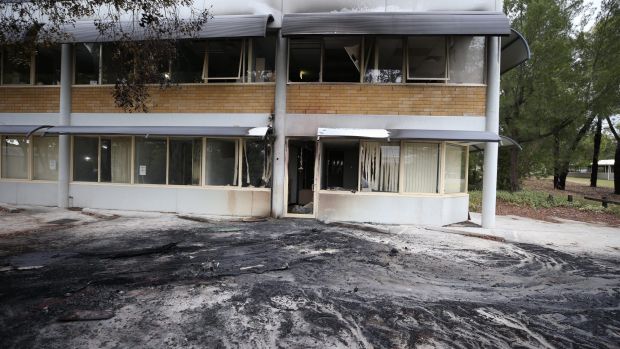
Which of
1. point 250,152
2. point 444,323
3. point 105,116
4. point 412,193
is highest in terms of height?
point 105,116

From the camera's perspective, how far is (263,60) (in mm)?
11516

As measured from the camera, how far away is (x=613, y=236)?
1039cm

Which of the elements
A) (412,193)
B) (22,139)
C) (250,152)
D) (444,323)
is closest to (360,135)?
(412,193)

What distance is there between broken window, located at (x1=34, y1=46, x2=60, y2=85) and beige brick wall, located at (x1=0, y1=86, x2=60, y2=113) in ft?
0.97

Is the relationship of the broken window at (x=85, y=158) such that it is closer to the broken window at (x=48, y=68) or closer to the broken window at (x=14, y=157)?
the broken window at (x=14, y=157)

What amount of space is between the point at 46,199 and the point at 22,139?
7.92ft

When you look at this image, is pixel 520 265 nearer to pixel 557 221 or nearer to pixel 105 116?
pixel 557 221

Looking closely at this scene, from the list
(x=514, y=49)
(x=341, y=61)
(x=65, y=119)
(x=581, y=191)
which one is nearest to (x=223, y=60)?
(x=341, y=61)

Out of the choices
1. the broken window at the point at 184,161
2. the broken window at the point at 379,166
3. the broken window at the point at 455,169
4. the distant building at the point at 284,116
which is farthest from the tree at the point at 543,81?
the broken window at the point at 184,161

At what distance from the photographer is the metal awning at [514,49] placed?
1054 centimetres

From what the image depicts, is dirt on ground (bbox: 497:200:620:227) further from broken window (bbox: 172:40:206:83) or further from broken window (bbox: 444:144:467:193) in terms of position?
broken window (bbox: 172:40:206:83)

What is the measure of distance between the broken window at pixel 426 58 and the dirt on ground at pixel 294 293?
5029 millimetres

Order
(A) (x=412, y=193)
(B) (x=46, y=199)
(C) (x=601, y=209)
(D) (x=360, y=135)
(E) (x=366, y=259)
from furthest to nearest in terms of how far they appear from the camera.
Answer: (C) (x=601, y=209), (B) (x=46, y=199), (A) (x=412, y=193), (D) (x=360, y=135), (E) (x=366, y=259)

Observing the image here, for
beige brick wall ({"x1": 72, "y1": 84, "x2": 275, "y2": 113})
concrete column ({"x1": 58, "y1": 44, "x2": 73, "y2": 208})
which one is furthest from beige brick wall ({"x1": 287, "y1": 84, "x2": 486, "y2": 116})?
concrete column ({"x1": 58, "y1": 44, "x2": 73, "y2": 208})
